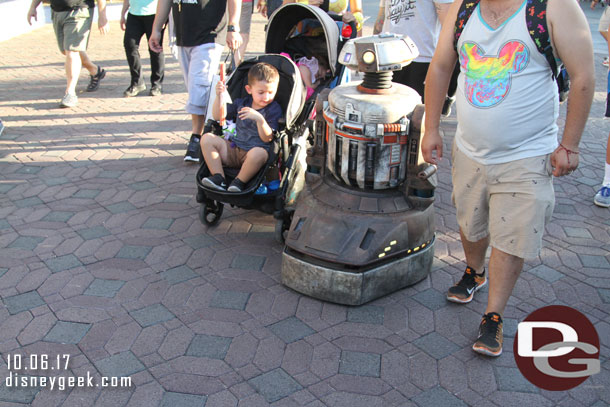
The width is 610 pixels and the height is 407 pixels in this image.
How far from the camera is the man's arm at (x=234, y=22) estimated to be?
18.1ft

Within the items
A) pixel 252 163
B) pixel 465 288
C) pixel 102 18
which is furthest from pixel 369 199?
pixel 102 18

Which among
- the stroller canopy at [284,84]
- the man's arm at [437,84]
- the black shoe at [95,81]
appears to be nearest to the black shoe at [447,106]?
the stroller canopy at [284,84]

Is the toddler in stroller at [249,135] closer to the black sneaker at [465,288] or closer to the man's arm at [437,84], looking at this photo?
the man's arm at [437,84]

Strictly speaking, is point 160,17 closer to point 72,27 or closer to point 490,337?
point 72,27

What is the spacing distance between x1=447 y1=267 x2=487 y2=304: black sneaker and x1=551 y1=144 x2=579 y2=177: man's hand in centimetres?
112

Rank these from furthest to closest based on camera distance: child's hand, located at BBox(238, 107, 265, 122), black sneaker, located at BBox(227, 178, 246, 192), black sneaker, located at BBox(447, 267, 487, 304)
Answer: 1. child's hand, located at BBox(238, 107, 265, 122)
2. black sneaker, located at BBox(227, 178, 246, 192)
3. black sneaker, located at BBox(447, 267, 487, 304)

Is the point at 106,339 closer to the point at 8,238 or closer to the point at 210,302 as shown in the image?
the point at 210,302

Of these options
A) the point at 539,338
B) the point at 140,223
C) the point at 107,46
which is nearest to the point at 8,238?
the point at 140,223

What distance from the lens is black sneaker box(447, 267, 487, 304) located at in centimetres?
377

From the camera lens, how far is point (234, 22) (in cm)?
558

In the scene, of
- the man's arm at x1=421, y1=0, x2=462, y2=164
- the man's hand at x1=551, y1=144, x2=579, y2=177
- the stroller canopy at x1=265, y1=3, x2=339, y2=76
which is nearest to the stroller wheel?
the stroller canopy at x1=265, y1=3, x2=339, y2=76

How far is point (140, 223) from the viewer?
4758 mm

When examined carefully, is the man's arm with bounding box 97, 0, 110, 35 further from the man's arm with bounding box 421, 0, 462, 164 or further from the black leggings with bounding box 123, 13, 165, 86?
the man's arm with bounding box 421, 0, 462, 164

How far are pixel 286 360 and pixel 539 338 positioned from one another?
153 cm
